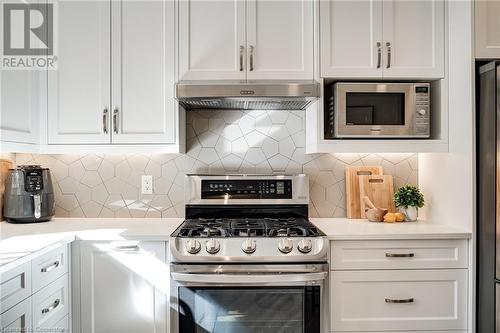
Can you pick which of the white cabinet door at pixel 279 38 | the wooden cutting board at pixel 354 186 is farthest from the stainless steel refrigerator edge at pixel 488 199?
the white cabinet door at pixel 279 38

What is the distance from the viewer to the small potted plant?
2498 millimetres

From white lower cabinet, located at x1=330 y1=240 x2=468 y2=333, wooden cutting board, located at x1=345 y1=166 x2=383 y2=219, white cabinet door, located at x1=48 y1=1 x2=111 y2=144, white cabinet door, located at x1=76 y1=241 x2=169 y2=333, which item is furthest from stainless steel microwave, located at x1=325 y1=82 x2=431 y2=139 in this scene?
white cabinet door, located at x1=48 y1=1 x2=111 y2=144

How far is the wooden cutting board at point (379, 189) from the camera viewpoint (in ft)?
8.70

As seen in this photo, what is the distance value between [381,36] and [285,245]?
1286 millimetres

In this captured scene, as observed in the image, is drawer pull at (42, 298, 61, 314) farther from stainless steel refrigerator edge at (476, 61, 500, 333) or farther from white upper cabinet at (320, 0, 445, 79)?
stainless steel refrigerator edge at (476, 61, 500, 333)

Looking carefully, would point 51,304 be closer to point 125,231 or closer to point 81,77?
point 125,231

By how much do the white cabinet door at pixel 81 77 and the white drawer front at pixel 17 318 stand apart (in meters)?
1.00

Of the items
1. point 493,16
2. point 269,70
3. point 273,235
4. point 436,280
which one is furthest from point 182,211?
point 493,16

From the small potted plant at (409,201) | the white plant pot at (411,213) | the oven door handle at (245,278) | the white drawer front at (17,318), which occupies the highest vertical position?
the small potted plant at (409,201)

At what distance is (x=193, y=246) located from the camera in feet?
6.63

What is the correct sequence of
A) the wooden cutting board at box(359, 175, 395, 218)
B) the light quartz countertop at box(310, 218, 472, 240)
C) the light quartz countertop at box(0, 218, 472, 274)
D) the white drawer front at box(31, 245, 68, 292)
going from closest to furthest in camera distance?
1. the white drawer front at box(31, 245, 68, 292)
2. the light quartz countertop at box(0, 218, 472, 274)
3. the light quartz countertop at box(310, 218, 472, 240)
4. the wooden cutting board at box(359, 175, 395, 218)

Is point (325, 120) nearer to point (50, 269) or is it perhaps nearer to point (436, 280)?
point (436, 280)

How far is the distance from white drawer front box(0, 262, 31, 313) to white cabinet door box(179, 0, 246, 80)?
128 centimetres

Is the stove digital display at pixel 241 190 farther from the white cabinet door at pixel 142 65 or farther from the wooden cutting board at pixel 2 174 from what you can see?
the wooden cutting board at pixel 2 174
